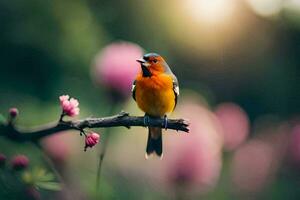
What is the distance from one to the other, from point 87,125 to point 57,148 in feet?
1.78

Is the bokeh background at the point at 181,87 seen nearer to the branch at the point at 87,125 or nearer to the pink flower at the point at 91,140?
the branch at the point at 87,125

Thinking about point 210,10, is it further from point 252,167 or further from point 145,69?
point 145,69

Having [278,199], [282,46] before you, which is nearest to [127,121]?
[278,199]

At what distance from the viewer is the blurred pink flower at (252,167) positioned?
1.37 meters

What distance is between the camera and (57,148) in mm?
1096

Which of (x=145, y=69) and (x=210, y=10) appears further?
(x=210, y=10)

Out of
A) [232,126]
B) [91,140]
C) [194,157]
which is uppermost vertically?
[232,126]

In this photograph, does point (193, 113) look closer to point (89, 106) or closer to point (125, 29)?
point (89, 106)

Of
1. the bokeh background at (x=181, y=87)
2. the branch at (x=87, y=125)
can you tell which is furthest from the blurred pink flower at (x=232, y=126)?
the branch at (x=87, y=125)

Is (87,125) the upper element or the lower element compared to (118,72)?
lower

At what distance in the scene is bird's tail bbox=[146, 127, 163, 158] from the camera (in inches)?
30.9

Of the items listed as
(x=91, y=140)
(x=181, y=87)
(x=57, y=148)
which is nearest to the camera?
(x=91, y=140)

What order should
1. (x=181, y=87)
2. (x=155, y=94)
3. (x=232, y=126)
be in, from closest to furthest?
(x=155, y=94), (x=232, y=126), (x=181, y=87)

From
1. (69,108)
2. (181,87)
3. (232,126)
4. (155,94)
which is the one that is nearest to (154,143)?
(155,94)
